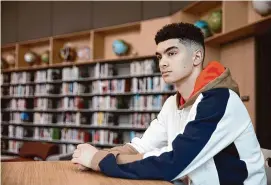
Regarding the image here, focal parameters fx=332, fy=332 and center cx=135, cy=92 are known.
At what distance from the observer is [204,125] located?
115cm

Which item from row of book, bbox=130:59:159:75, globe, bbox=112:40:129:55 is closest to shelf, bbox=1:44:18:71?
globe, bbox=112:40:129:55

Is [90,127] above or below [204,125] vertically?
below

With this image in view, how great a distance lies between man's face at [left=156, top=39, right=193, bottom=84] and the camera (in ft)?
4.49

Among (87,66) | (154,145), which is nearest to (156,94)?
(87,66)

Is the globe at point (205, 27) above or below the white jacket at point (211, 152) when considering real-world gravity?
above

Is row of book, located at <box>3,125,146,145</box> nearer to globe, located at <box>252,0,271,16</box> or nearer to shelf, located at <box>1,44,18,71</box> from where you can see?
shelf, located at <box>1,44,18,71</box>

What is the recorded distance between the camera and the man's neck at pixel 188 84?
1393 millimetres

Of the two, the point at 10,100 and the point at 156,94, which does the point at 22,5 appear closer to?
the point at 10,100

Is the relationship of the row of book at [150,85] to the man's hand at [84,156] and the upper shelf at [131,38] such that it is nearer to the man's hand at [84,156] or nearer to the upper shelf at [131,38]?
the upper shelf at [131,38]

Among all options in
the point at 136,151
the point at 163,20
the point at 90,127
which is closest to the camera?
the point at 136,151

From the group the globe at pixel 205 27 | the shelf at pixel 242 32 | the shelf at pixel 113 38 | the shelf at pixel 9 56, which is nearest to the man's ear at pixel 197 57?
the shelf at pixel 242 32

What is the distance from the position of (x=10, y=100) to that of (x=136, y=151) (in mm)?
6708

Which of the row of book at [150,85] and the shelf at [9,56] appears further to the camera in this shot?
the shelf at [9,56]

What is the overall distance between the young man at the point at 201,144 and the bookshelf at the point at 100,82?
2.61 metres
